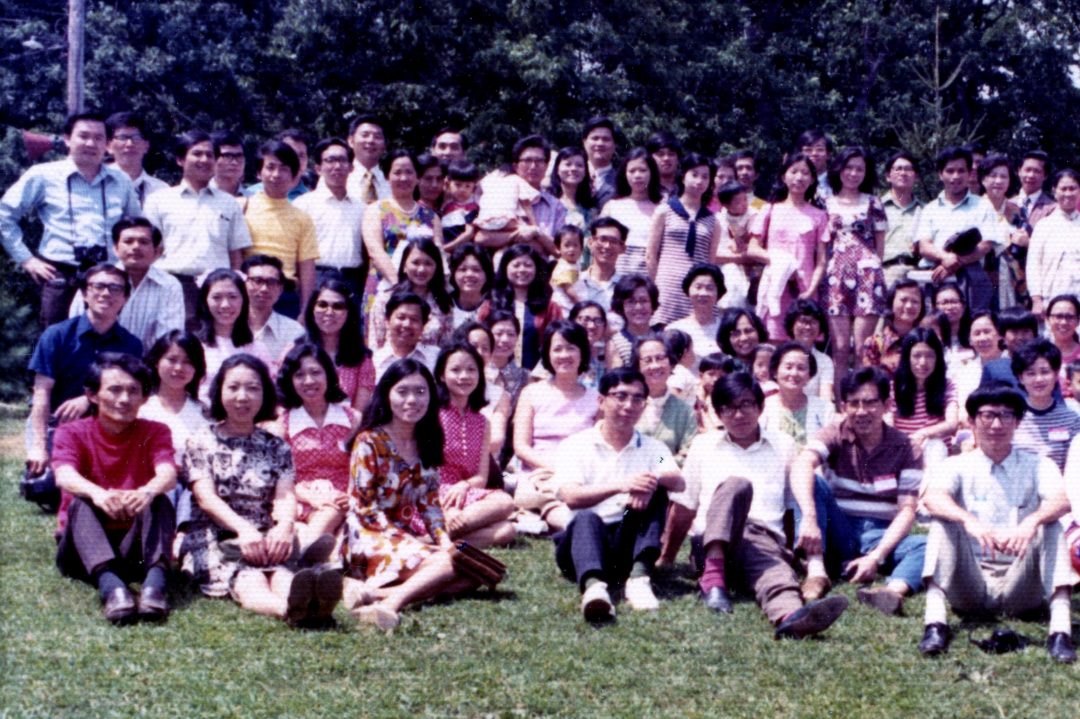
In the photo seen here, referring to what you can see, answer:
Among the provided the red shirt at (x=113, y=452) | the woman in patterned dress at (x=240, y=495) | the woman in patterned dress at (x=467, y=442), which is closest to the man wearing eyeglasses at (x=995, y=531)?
the woman in patterned dress at (x=467, y=442)

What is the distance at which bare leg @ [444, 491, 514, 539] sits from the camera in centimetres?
591

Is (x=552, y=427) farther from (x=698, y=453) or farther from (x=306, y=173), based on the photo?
(x=306, y=173)

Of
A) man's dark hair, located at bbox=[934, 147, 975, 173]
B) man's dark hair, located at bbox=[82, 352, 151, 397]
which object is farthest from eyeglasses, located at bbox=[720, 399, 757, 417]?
man's dark hair, located at bbox=[934, 147, 975, 173]

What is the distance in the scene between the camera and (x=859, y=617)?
520 centimetres

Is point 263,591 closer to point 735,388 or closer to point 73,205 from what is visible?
point 735,388

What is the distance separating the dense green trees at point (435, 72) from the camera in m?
22.4

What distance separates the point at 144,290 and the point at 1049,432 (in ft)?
15.3

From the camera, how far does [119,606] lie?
15.9ft

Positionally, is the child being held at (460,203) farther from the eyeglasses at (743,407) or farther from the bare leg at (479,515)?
the eyeglasses at (743,407)

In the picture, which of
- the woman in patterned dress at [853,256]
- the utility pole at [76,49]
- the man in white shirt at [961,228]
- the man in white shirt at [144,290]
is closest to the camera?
the man in white shirt at [144,290]

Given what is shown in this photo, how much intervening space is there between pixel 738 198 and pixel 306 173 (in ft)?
10.4

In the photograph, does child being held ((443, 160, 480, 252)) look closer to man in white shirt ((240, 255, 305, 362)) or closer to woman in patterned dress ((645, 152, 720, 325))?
woman in patterned dress ((645, 152, 720, 325))

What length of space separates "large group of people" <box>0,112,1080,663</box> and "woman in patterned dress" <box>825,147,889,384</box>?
2 cm

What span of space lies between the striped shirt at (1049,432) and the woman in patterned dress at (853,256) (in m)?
2.34
